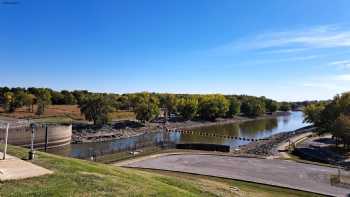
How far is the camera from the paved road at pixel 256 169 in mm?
29203

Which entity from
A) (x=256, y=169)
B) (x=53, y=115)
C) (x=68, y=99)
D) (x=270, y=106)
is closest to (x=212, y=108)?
(x=53, y=115)

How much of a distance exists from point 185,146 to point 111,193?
35.7m

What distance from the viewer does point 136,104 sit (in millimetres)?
99812

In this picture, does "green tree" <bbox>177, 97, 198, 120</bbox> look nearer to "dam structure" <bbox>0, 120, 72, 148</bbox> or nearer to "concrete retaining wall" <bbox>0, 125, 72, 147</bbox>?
"dam structure" <bbox>0, 120, 72, 148</bbox>

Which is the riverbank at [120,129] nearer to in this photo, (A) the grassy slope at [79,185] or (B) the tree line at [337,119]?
(B) the tree line at [337,119]

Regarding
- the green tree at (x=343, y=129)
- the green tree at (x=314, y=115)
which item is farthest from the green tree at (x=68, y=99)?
the green tree at (x=343, y=129)

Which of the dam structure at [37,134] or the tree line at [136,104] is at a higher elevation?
the tree line at [136,104]

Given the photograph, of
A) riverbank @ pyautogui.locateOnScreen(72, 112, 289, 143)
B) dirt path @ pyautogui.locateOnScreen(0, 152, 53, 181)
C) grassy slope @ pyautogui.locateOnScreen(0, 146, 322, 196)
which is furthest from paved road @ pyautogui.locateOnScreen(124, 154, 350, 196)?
riverbank @ pyautogui.locateOnScreen(72, 112, 289, 143)

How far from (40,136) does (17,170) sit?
144 feet

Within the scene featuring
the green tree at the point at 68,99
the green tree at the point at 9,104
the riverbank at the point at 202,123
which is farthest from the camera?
the green tree at the point at 68,99

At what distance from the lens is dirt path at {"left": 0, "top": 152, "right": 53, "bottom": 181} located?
12471mm

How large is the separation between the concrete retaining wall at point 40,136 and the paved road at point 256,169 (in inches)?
931

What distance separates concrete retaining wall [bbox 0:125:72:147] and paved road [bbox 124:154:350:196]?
931 inches

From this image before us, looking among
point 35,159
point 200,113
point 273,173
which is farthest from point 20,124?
point 200,113
